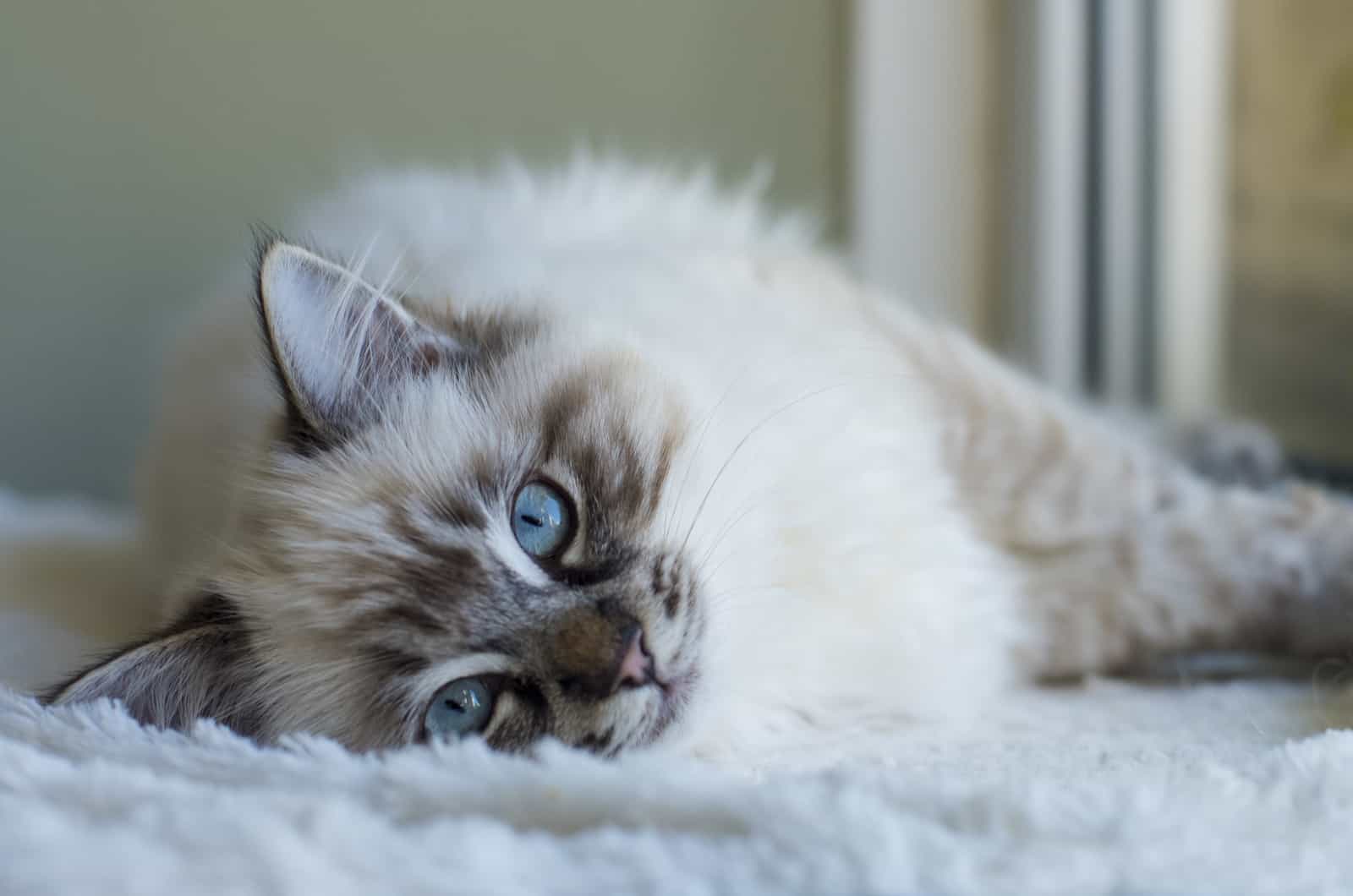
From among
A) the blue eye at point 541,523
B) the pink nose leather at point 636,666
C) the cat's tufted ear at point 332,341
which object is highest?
the cat's tufted ear at point 332,341

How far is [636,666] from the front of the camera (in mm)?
963

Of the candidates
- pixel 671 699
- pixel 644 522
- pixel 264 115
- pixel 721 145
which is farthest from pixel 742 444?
pixel 264 115

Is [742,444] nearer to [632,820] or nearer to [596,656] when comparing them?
[596,656]

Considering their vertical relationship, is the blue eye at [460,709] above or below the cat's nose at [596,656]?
below

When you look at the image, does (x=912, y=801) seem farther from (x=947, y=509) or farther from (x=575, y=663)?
(x=947, y=509)

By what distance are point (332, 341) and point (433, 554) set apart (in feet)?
0.74

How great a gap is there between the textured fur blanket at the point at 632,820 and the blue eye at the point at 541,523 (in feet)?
0.72

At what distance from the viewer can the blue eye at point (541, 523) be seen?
3.37ft

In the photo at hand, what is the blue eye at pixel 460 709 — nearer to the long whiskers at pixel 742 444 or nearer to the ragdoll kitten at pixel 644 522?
the ragdoll kitten at pixel 644 522

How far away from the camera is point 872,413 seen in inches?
52.6

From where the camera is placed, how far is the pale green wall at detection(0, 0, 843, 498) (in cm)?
225

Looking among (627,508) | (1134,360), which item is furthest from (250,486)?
(1134,360)

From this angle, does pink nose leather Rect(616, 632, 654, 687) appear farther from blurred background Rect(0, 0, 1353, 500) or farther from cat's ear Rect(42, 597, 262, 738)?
blurred background Rect(0, 0, 1353, 500)

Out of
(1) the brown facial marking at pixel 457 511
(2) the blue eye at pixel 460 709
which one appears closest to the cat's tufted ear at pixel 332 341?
(1) the brown facial marking at pixel 457 511
